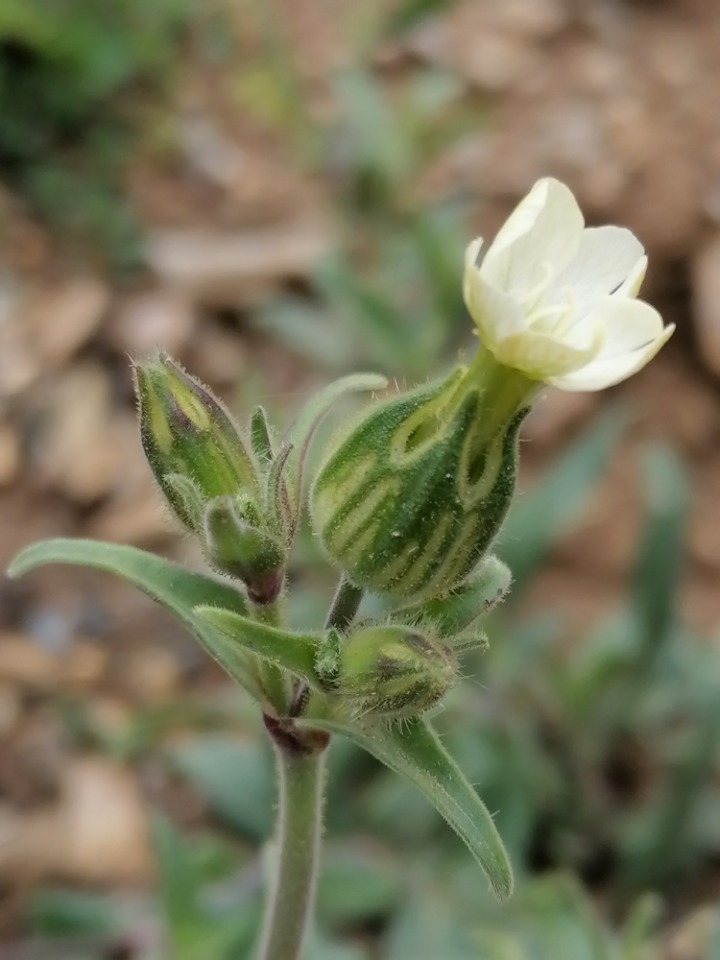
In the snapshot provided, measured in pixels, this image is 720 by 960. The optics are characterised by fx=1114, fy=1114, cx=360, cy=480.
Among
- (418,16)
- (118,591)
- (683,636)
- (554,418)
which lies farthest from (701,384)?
(118,591)

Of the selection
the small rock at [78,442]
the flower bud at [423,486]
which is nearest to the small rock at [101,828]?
the small rock at [78,442]

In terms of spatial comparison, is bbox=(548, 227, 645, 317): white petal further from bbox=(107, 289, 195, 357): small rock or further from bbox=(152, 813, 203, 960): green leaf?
bbox=(107, 289, 195, 357): small rock

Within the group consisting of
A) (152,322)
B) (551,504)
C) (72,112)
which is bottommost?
(551,504)

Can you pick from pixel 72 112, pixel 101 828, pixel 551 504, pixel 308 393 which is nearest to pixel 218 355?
pixel 308 393

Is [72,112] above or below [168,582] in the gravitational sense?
above

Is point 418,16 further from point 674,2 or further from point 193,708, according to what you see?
point 193,708

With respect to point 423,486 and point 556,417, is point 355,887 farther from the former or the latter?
point 556,417

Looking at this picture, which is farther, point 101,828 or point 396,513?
point 101,828
